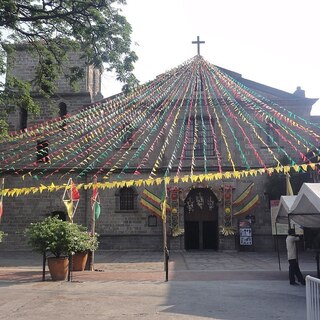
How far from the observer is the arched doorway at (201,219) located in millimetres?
24328

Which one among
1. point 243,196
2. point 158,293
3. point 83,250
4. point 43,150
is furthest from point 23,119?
point 158,293

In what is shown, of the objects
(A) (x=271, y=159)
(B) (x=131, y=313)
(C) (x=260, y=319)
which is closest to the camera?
(C) (x=260, y=319)

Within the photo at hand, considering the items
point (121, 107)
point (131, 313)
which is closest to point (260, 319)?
point (131, 313)

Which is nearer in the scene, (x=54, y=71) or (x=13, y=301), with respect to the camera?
(x=13, y=301)

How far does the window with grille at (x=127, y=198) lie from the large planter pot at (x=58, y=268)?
11848 mm

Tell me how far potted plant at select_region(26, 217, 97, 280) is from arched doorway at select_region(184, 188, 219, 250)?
1215 cm

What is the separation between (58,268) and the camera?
41.4ft

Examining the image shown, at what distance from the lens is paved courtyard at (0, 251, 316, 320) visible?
7820 mm

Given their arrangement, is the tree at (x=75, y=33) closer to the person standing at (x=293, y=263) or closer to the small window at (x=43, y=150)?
the small window at (x=43, y=150)

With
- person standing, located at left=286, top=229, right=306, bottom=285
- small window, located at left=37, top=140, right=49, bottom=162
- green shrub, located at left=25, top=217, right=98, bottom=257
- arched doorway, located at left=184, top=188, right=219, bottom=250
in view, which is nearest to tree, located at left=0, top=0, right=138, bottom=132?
small window, located at left=37, top=140, right=49, bottom=162

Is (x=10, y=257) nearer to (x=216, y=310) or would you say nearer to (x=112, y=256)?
(x=112, y=256)

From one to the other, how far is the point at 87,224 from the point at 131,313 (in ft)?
54.9

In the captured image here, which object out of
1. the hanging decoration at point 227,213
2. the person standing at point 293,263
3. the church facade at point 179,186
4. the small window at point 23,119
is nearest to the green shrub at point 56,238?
the person standing at point 293,263

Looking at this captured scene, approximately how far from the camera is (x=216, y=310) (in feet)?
26.3
